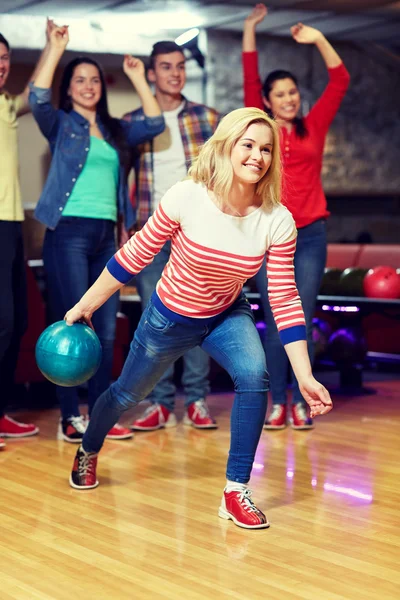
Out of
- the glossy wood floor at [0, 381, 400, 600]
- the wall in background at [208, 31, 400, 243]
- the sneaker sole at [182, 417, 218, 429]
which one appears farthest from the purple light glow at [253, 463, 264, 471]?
the wall in background at [208, 31, 400, 243]

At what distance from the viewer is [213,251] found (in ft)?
9.22

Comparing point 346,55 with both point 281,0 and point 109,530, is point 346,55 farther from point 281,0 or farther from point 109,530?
point 109,530

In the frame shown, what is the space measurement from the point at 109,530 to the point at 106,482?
0.59m

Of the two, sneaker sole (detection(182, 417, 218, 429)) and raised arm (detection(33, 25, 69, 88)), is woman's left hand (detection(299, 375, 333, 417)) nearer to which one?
sneaker sole (detection(182, 417, 218, 429))

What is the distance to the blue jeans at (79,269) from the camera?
3.97 m

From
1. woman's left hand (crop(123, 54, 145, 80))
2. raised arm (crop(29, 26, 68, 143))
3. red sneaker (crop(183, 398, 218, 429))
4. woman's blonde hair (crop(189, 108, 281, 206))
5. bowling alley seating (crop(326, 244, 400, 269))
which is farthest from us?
bowling alley seating (crop(326, 244, 400, 269))

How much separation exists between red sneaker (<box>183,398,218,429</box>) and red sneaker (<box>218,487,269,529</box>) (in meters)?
1.39

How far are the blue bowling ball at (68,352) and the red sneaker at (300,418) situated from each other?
1.60 metres

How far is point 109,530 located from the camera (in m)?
2.89

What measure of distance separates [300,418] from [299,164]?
1178mm

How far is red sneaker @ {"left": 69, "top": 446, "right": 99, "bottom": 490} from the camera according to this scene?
11.0ft

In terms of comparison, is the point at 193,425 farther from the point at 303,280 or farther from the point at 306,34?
the point at 306,34

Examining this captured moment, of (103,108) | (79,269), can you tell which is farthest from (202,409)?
(103,108)

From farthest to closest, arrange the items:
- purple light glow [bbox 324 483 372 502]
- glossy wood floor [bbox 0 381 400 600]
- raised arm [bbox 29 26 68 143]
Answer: raised arm [bbox 29 26 68 143] < purple light glow [bbox 324 483 372 502] < glossy wood floor [bbox 0 381 400 600]
